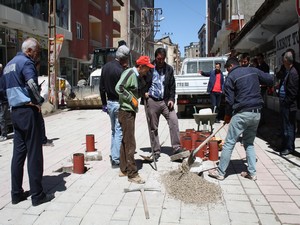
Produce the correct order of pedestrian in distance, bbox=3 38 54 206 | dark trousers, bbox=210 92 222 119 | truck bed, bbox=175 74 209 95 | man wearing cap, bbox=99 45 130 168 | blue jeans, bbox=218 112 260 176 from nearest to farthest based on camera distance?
pedestrian in distance, bbox=3 38 54 206, blue jeans, bbox=218 112 260 176, man wearing cap, bbox=99 45 130 168, dark trousers, bbox=210 92 222 119, truck bed, bbox=175 74 209 95

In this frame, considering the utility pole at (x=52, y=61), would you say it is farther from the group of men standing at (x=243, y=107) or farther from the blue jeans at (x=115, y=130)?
the group of men standing at (x=243, y=107)

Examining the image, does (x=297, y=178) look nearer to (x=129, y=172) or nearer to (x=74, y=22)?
(x=129, y=172)

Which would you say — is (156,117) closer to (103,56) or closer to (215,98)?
(215,98)

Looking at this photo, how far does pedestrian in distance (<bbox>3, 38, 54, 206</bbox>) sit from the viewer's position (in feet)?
13.9

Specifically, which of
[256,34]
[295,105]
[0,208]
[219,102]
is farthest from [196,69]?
[0,208]

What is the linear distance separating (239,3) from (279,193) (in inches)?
793

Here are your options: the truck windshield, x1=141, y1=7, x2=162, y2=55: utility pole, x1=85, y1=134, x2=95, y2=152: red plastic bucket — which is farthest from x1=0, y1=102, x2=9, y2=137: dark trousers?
x1=141, y1=7, x2=162, y2=55: utility pole

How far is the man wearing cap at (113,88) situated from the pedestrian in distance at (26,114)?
1633mm

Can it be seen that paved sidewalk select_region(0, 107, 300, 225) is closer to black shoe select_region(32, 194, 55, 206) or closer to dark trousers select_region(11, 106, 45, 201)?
black shoe select_region(32, 194, 55, 206)

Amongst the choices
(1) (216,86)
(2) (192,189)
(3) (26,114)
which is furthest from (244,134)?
(1) (216,86)

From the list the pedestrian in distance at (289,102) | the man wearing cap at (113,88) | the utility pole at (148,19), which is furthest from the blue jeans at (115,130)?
the utility pole at (148,19)

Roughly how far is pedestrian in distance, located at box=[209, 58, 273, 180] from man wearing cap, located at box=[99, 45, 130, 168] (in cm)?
164

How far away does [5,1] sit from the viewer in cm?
1620

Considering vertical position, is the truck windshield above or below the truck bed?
above
